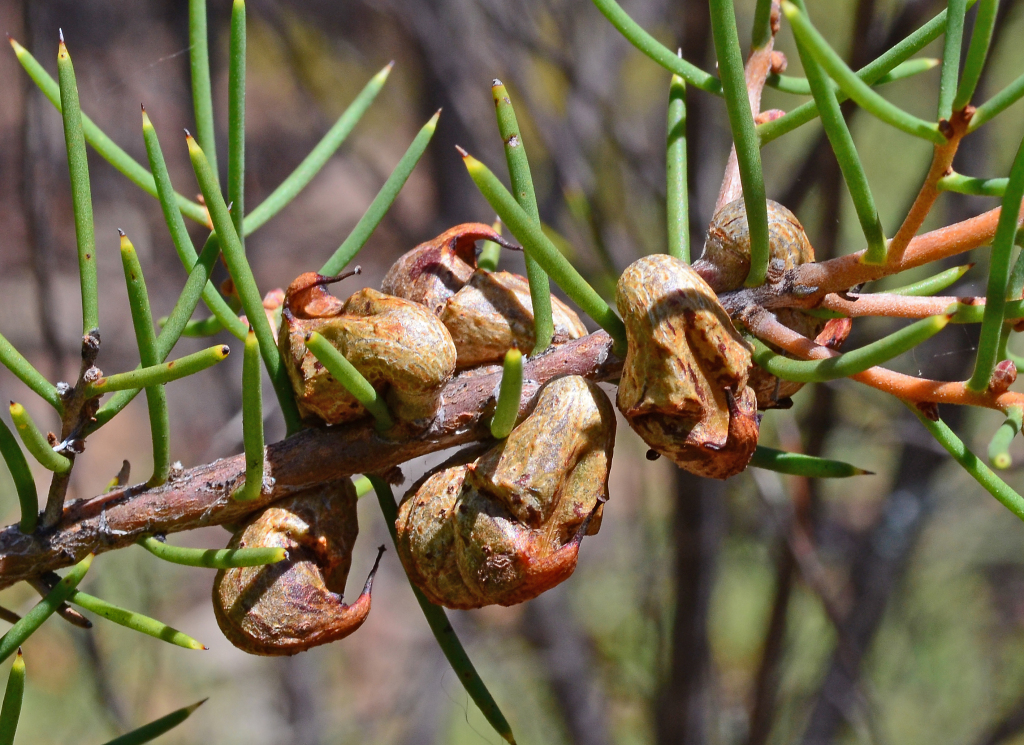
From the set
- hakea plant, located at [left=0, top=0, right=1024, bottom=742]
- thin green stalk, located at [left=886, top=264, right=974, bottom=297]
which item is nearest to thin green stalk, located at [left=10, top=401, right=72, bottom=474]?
hakea plant, located at [left=0, top=0, right=1024, bottom=742]

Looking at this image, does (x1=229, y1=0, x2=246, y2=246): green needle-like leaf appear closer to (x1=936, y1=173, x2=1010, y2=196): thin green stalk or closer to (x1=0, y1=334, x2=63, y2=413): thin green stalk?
(x1=0, y1=334, x2=63, y2=413): thin green stalk

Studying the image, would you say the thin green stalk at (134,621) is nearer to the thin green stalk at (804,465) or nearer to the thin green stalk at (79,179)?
the thin green stalk at (79,179)

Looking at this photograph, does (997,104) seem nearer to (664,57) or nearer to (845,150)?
(845,150)

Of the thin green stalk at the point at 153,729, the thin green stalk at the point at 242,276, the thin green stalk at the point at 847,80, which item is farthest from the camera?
the thin green stalk at the point at 153,729

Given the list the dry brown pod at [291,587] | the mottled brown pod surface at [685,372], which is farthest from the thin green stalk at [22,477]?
the mottled brown pod surface at [685,372]

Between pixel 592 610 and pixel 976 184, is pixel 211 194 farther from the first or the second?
pixel 592 610

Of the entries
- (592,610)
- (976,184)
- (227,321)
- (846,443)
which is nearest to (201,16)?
(227,321)

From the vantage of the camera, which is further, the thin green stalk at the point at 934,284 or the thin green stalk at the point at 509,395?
the thin green stalk at the point at 934,284
